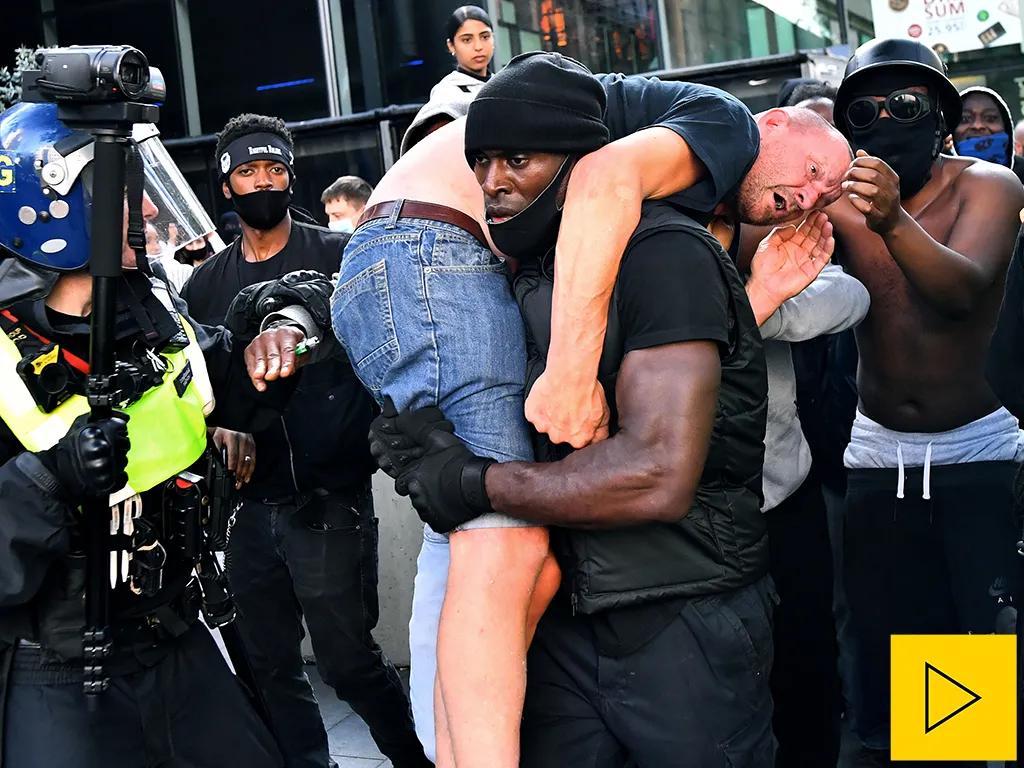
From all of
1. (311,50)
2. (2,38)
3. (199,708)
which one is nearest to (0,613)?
(199,708)

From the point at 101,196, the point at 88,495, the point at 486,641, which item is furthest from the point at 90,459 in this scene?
the point at 486,641

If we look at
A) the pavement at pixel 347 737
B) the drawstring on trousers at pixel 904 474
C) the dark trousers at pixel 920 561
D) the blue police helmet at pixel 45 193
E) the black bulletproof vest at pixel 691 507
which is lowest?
the pavement at pixel 347 737

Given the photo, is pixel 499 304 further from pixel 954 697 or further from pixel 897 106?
pixel 954 697

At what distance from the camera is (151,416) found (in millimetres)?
3238

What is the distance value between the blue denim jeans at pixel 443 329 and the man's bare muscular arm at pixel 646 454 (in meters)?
0.17

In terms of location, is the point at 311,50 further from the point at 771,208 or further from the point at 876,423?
the point at 771,208

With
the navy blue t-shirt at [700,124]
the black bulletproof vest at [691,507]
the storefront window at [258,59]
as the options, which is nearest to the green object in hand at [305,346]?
the black bulletproof vest at [691,507]

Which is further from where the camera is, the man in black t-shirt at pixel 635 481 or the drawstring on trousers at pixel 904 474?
the drawstring on trousers at pixel 904 474

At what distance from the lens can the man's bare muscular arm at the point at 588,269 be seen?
270 centimetres

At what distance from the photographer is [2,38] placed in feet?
49.5

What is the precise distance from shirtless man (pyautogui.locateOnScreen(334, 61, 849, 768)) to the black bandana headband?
2508 millimetres

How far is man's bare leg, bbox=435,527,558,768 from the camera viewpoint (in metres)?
2.78

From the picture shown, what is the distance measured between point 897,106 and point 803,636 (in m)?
1.71

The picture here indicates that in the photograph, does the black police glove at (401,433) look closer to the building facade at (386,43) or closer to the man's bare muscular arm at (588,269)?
the man's bare muscular arm at (588,269)
